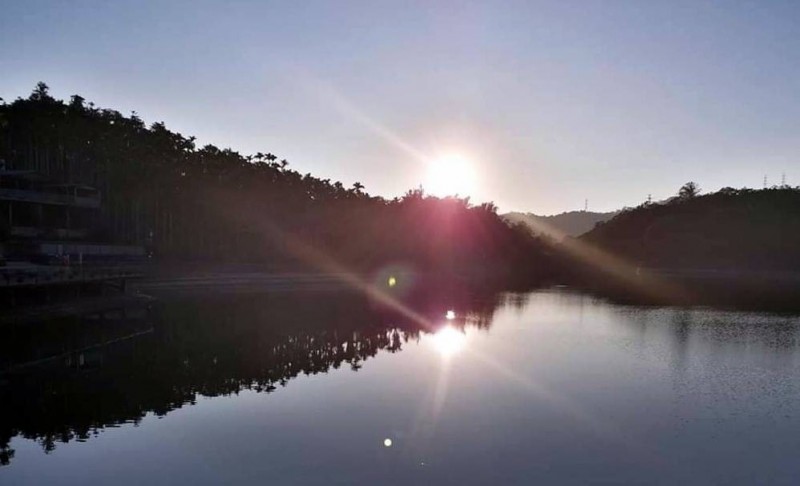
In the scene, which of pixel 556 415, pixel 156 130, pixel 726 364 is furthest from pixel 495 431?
pixel 156 130

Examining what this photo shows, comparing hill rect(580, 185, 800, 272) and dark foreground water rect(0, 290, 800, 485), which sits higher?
hill rect(580, 185, 800, 272)

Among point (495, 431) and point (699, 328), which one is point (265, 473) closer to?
point (495, 431)

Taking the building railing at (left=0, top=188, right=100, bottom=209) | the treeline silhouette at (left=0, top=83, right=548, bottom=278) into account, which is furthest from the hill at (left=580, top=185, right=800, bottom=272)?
the building railing at (left=0, top=188, right=100, bottom=209)

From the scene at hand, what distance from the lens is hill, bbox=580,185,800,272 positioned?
122 metres

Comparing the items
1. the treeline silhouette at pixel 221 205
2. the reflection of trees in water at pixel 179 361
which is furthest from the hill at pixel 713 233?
the reflection of trees in water at pixel 179 361

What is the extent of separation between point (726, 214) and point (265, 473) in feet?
503

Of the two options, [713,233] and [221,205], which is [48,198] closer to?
[221,205]

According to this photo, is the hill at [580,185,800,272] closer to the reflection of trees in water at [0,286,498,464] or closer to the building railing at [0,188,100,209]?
the reflection of trees in water at [0,286,498,464]

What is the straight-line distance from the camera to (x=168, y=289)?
4628 cm

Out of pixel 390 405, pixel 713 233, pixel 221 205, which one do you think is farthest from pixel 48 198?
pixel 713 233

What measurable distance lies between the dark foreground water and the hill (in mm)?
99951

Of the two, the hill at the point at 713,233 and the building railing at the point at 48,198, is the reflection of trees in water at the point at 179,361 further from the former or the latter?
the hill at the point at 713,233

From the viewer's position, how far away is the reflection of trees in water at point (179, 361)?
16.6m

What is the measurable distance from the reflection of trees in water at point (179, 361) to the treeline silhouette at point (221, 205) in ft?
82.4
